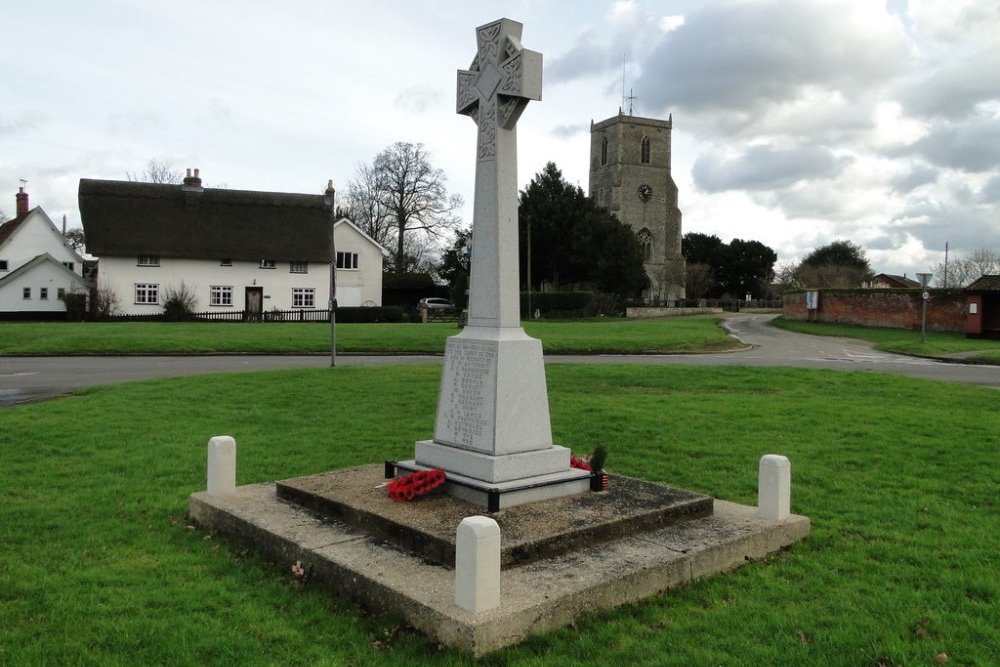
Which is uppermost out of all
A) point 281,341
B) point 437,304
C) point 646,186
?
point 646,186

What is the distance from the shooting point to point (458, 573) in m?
4.16

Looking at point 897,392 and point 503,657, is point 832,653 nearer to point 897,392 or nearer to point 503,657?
point 503,657

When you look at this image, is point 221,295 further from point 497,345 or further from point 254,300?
point 497,345

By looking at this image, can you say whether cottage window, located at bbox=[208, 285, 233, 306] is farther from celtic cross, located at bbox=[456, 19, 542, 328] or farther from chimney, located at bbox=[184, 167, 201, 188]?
celtic cross, located at bbox=[456, 19, 542, 328]

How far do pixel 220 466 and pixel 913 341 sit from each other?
31.9 m

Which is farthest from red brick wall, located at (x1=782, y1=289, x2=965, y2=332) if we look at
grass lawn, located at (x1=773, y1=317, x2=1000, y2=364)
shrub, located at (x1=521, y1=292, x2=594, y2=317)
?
shrub, located at (x1=521, y1=292, x2=594, y2=317)

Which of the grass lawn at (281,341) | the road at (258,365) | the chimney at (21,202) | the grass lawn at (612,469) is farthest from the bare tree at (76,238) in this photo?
the grass lawn at (612,469)

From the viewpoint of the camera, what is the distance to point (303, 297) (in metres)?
47.8

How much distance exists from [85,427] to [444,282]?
51840 mm

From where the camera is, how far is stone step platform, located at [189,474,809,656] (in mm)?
4191

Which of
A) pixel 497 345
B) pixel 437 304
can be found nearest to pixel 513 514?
pixel 497 345

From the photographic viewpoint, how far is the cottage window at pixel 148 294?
145ft

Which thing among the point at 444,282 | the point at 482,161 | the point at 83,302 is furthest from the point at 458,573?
the point at 444,282

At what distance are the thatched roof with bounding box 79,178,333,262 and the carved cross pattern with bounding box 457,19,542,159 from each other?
41359 millimetres
